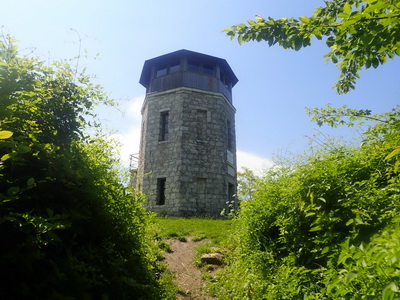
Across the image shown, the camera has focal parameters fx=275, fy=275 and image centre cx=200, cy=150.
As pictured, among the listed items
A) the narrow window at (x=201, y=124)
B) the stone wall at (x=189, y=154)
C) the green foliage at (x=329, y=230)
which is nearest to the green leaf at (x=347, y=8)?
the green foliage at (x=329, y=230)

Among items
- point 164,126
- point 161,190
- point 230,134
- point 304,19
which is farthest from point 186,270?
point 230,134

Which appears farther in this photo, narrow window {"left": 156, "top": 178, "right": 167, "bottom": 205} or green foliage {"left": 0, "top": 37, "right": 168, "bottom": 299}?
narrow window {"left": 156, "top": 178, "right": 167, "bottom": 205}

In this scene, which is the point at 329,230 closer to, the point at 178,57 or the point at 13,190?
the point at 13,190

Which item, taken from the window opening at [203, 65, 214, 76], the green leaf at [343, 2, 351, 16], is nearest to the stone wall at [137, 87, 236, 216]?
the window opening at [203, 65, 214, 76]

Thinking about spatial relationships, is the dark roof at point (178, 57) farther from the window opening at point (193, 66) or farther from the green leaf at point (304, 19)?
the green leaf at point (304, 19)

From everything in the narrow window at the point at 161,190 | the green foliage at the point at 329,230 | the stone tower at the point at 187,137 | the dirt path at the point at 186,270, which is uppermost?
the stone tower at the point at 187,137

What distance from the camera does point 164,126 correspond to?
1612 centimetres

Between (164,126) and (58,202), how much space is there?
1354cm

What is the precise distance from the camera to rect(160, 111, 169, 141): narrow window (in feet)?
52.1

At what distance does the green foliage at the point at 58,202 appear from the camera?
2.05 metres

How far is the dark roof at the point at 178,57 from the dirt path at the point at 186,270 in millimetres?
12386

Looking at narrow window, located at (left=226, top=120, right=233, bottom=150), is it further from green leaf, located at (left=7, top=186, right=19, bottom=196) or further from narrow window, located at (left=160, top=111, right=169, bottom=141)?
green leaf, located at (left=7, top=186, right=19, bottom=196)

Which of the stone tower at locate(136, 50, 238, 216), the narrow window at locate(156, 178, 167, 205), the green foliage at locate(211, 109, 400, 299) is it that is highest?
the stone tower at locate(136, 50, 238, 216)

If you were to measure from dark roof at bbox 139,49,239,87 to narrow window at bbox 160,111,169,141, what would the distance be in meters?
3.35
